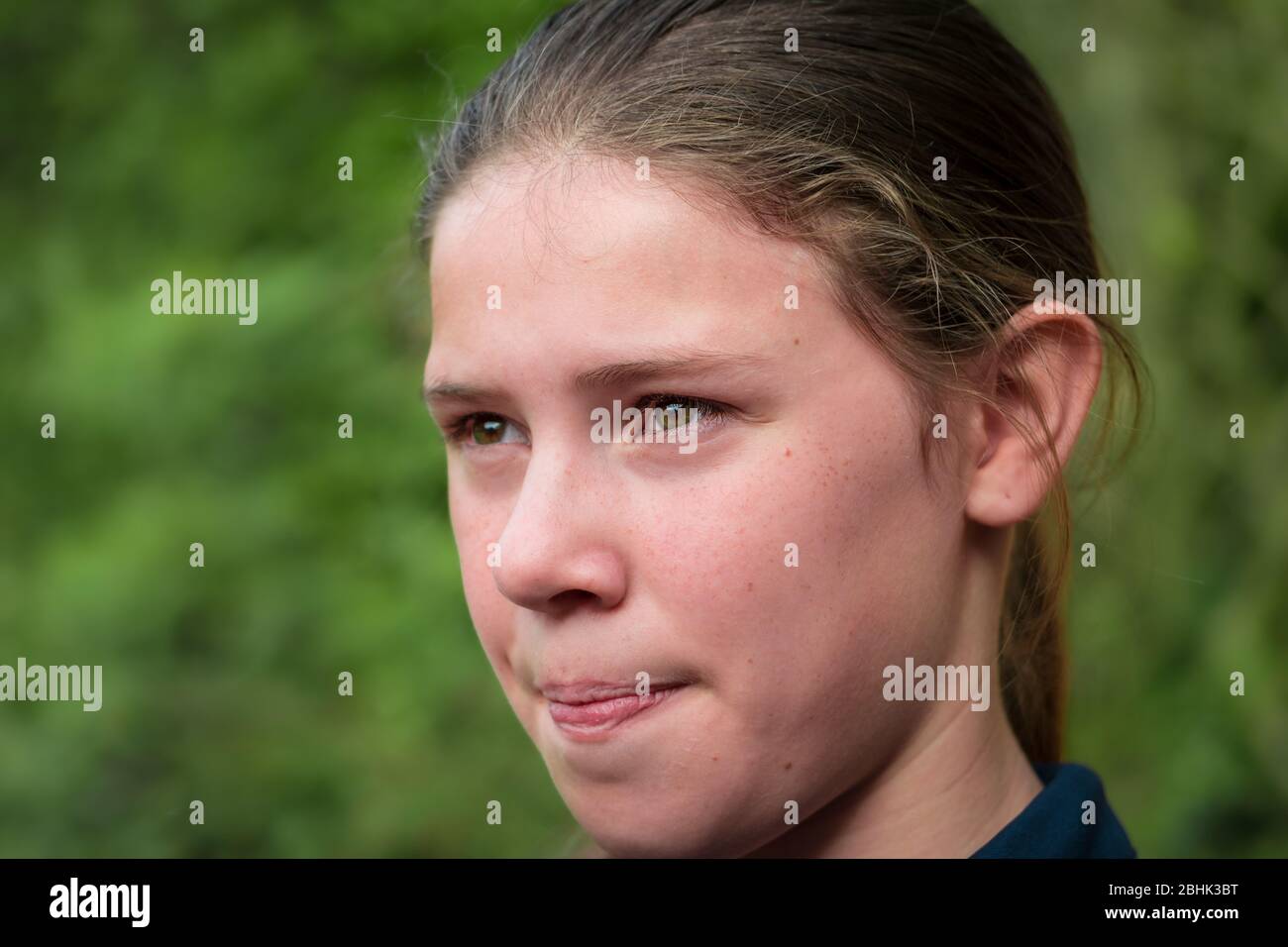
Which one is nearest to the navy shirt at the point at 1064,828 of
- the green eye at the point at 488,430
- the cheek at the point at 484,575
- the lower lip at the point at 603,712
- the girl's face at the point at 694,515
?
the girl's face at the point at 694,515

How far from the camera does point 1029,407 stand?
4.01 feet

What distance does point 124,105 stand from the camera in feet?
9.61

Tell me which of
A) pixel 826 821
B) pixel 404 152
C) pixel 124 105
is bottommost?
pixel 826 821

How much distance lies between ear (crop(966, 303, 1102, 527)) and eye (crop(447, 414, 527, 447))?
1.42ft

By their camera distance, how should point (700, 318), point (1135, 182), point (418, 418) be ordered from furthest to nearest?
point (418, 418) < point (1135, 182) < point (700, 318)

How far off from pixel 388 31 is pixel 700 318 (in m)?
2.00

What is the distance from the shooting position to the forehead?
1.09m

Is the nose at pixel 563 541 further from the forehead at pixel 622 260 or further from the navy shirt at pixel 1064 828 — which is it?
the navy shirt at pixel 1064 828

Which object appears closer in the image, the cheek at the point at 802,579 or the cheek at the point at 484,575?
the cheek at the point at 802,579

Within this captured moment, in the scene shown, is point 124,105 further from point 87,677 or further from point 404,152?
point 87,677

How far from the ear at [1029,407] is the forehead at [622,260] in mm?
230

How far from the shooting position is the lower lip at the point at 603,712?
3.68ft

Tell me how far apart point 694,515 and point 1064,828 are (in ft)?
1.63

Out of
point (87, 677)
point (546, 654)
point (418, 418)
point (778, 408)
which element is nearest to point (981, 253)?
point (778, 408)
